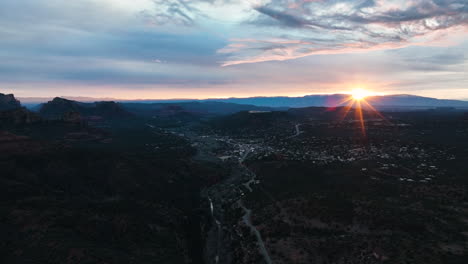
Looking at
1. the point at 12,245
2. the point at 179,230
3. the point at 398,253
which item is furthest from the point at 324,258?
the point at 12,245

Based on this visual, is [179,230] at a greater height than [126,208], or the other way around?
[126,208]

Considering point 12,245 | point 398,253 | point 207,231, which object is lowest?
point 207,231

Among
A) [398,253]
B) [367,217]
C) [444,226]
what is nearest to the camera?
[398,253]

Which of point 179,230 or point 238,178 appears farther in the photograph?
point 238,178

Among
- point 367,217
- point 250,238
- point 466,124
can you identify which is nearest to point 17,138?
point 250,238

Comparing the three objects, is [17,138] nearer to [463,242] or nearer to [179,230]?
[179,230]

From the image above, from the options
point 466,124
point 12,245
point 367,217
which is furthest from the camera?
point 466,124

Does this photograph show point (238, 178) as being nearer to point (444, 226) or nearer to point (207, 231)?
point (207, 231)

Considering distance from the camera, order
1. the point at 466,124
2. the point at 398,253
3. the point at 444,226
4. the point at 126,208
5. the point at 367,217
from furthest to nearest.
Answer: the point at 466,124
the point at 126,208
the point at 367,217
the point at 444,226
the point at 398,253

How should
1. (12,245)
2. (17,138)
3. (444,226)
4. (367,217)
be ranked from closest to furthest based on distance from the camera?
(12,245) < (444,226) < (367,217) < (17,138)
